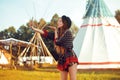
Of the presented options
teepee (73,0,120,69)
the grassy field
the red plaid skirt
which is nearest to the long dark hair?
the red plaid skirt

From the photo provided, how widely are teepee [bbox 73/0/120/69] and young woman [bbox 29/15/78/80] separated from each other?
15918 mm

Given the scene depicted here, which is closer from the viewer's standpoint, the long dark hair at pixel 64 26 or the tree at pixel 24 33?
the long dark hair at pixel 64 26

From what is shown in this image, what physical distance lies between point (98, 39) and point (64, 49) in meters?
17.5

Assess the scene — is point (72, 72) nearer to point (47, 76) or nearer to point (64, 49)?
point (64, 49)

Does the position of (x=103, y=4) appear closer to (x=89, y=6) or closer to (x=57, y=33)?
(x=89, y=6)

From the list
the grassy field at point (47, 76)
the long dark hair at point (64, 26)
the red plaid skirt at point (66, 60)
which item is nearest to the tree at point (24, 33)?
the grassy field at point (47, 76)

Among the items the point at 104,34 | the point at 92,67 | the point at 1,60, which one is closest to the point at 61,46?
the point at 92,67

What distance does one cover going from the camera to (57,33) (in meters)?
5.82

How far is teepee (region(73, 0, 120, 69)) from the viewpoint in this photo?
866 inches

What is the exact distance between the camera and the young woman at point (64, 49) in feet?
18.4

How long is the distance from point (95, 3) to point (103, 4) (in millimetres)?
623

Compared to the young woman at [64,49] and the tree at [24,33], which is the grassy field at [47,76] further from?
the tree at [24,33]

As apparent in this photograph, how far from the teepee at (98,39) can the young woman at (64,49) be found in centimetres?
1592

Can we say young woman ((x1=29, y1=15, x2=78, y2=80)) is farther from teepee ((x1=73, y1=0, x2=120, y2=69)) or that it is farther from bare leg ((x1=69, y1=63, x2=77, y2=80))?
teepee ((x1=73, y1=0, x2=120, y2=69))
